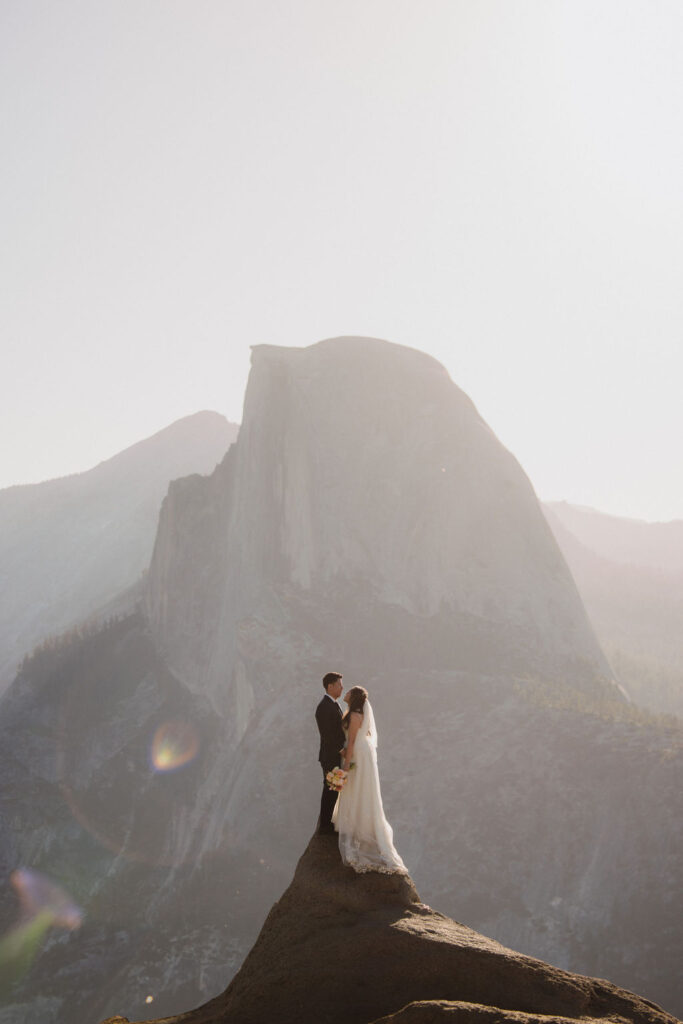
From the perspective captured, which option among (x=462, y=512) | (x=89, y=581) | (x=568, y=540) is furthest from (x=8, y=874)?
(x=568, y=540)

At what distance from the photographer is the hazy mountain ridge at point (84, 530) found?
379 feet

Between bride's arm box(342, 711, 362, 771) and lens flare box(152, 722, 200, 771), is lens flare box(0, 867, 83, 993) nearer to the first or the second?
lens flare box(152, 722, 200, 771)

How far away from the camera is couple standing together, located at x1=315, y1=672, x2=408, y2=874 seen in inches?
300

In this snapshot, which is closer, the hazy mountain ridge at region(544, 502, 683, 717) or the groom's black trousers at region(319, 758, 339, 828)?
the groom's black trousers at region(319, 758, 339, 828)

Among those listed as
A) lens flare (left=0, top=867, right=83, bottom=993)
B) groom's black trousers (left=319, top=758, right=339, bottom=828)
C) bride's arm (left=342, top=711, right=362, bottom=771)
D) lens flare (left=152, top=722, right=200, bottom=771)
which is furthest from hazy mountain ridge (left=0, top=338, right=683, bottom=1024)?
bride's arm (left=342, top=711, right=362, bottom=771)

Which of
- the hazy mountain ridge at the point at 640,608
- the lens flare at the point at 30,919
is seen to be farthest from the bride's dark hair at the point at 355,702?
the hazy mountain ridge at the point at 640,608

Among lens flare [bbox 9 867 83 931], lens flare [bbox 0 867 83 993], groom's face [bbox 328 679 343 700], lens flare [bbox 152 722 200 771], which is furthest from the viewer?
lens flare [bbox 152 722 200 771]

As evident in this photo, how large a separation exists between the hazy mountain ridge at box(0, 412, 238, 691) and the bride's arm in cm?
10260

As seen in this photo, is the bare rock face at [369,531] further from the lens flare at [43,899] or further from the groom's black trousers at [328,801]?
the groom's black trousers at [328,801]

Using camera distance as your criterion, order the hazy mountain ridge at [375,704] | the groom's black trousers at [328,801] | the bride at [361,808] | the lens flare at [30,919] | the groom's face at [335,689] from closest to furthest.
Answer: the bride at [361,808], the groom's black trousers at [328,801], the groom's face at [335,689], the hazy mountain ridge at [375,704], the lens flare at [30,919]

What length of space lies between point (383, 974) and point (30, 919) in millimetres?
42457

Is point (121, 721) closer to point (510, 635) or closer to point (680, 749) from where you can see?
point (510, 635)

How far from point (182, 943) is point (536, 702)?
19.9m

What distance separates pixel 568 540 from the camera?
12412 centimetres
